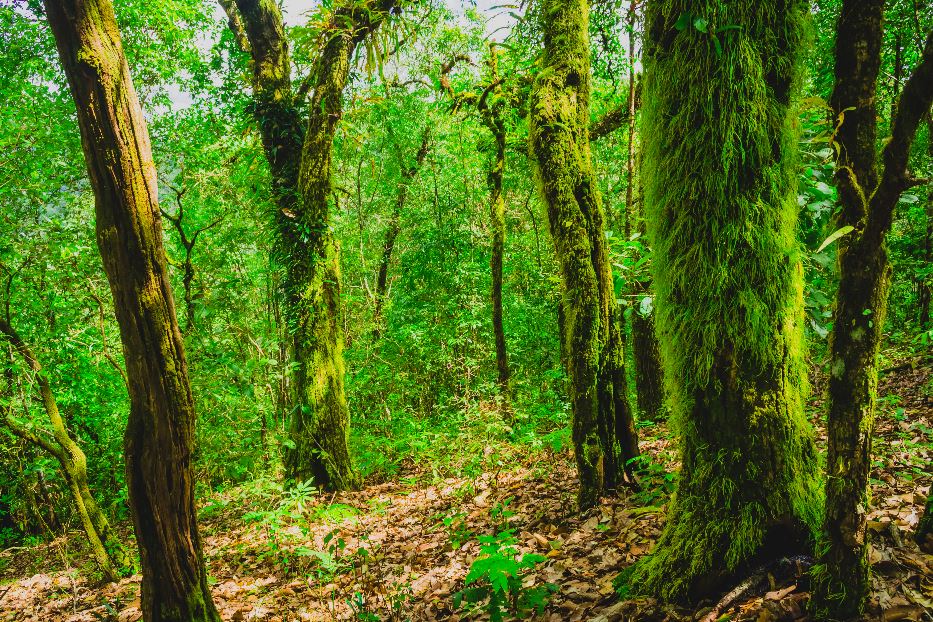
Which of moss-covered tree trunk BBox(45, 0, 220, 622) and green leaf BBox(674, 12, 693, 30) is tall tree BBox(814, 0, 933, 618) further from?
moss-covered tree trunk BBox(45, 0, 220, 622)

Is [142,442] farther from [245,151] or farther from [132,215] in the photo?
[245,151]

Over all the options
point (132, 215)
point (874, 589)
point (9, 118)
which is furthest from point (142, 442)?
point (9, 118)

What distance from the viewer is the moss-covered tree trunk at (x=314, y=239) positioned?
659cm

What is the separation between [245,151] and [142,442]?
5.99 m

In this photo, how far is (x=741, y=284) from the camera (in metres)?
2.13

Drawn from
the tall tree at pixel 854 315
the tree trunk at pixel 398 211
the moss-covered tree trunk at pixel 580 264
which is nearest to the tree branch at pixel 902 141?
the tall tree at pixel 854 315

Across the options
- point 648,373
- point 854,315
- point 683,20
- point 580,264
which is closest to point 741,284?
point 854,315

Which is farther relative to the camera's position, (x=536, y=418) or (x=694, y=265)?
(x=536, y=418)

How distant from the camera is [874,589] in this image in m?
1.80

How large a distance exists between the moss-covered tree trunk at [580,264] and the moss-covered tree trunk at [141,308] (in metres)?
2.95

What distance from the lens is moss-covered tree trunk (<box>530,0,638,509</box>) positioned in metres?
3.88

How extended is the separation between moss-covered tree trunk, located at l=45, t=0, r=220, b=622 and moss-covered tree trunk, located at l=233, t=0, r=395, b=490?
3.35m

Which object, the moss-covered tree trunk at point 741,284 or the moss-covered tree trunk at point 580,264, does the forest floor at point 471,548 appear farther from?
the moss-covered tree trunk at point 580,264

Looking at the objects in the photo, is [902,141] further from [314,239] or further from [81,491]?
[81,491]
